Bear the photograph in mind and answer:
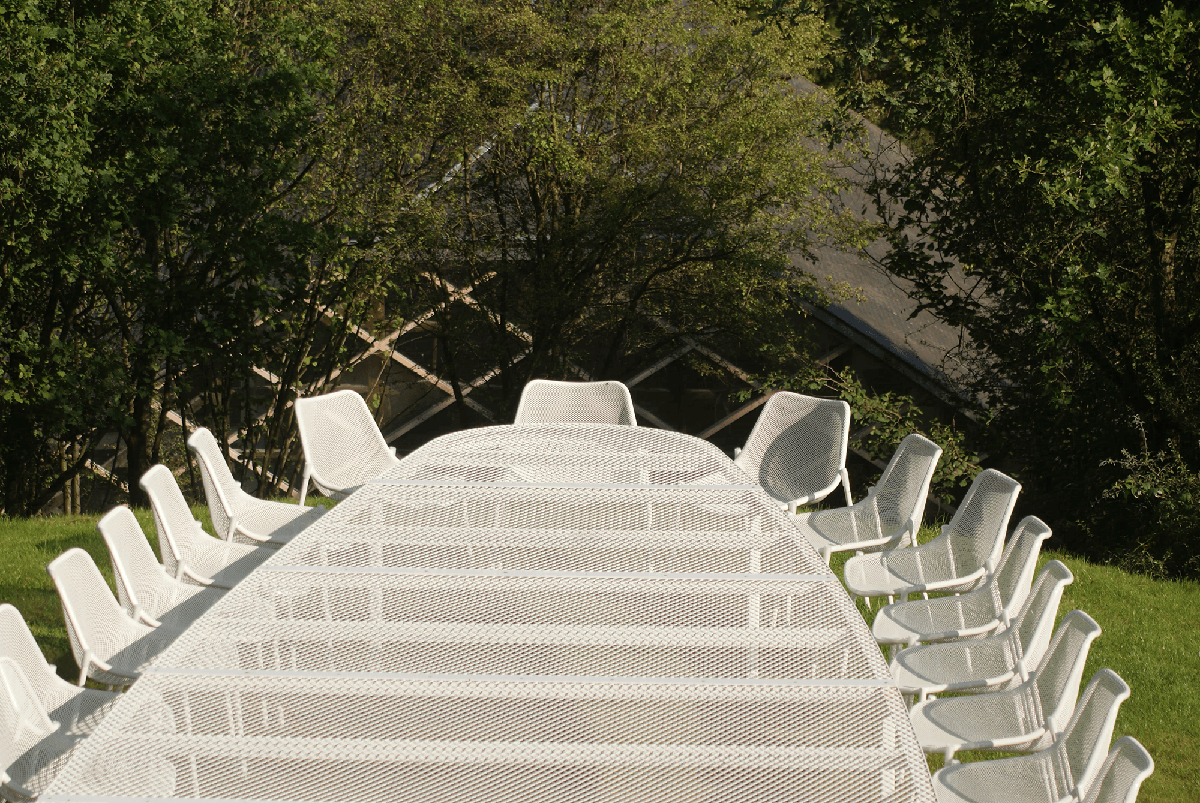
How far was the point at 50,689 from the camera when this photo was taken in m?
2.86

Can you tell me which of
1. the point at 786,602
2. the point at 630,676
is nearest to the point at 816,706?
the point at 630,676

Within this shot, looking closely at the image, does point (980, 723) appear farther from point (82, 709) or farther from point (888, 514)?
point (82, 709)

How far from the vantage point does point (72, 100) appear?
7.57 m

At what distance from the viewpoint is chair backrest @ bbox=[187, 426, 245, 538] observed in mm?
4449

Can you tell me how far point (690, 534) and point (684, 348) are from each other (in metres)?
8.00

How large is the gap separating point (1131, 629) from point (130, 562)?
491cm

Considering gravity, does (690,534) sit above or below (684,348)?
above

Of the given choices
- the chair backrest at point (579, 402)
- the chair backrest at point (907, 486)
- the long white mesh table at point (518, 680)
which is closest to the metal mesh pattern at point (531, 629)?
the long white mesh table at point (518, 680)

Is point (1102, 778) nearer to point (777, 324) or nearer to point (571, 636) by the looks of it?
point (571, 636)

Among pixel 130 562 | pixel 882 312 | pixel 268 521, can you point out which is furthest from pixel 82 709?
pixel 882 312

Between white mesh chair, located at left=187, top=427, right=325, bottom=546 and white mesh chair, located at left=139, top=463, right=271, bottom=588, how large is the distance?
14cm

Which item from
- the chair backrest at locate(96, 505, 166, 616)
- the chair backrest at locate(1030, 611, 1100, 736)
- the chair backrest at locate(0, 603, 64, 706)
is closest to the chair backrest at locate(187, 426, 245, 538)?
the chair backrest at locate(96, 505, 166, 616)

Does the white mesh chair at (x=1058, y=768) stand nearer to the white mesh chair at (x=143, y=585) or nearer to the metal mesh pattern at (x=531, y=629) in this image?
the metal mesh pattern at (x=531, y=629)

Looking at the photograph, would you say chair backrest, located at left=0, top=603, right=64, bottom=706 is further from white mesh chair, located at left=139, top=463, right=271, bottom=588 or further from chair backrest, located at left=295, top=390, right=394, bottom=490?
chair backrest, located at left=295, top=390, right=394, bottom=490
